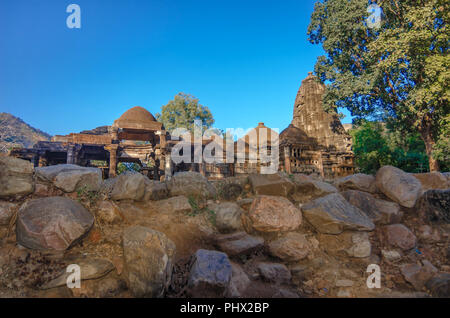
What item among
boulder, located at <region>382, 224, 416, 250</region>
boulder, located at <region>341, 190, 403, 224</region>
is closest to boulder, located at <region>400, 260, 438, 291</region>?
boulder, located at <region>382, 224, 416, 250</region>

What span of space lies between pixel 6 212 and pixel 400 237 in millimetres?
5506

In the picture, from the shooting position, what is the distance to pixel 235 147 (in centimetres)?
1930

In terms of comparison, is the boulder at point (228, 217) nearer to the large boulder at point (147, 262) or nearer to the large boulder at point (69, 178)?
the large boulder at point (147, 262)

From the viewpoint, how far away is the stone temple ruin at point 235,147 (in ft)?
55.6

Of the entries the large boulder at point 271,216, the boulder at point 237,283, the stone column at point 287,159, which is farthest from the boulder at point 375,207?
the stone column at point 287,159

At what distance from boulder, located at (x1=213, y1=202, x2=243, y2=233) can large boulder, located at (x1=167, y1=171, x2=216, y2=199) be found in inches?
15.8

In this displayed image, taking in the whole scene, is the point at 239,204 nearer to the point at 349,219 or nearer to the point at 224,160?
the point at 349,219

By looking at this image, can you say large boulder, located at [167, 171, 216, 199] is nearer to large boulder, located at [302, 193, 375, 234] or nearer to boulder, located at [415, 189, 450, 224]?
large boulder, located at [302, 193, 375, 234]

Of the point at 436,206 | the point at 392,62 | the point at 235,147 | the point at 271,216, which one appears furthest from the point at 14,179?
the point at 235,147

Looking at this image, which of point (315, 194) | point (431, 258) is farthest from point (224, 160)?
point (431, 258)

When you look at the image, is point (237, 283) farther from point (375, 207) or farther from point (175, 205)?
point (375, 207)

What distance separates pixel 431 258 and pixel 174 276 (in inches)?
148

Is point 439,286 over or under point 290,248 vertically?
under

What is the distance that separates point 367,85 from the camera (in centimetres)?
1221
